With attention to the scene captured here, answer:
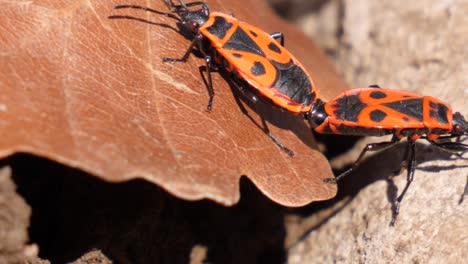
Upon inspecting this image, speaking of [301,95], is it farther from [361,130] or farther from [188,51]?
[188,51]

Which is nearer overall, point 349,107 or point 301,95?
point 301,95

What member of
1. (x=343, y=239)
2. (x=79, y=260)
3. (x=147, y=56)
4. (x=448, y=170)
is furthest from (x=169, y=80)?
(x=448, y=170)

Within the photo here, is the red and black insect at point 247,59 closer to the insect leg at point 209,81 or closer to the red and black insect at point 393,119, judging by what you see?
the insect leg at point 209,81

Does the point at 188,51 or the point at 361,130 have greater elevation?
the point at 188,51

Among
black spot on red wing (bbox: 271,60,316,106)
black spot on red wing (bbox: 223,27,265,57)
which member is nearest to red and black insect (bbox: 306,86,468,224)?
black spot on red wing (bbox: 271,60,316,106)

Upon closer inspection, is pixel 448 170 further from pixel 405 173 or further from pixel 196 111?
pixel 196 111

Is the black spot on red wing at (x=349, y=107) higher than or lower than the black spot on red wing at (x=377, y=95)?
lower

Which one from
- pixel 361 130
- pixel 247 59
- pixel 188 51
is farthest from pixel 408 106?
pixel 188 51

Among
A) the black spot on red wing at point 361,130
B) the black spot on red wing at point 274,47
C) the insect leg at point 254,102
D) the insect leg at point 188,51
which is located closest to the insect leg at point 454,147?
the black spot on red wing at point 361,130
